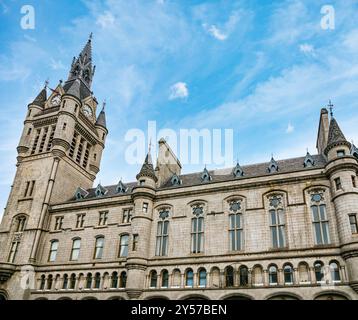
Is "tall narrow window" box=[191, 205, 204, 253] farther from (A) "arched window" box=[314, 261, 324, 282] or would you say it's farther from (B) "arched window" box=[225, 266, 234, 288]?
(A) "arched window" box=[314, 261, 324, 282]

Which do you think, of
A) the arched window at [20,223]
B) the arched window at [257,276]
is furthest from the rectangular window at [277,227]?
the arched window at [20,223]

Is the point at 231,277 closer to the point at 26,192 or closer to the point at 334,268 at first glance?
the point at 334,268

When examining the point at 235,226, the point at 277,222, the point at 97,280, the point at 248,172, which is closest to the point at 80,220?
the point at 97,280

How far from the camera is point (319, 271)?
886 inches

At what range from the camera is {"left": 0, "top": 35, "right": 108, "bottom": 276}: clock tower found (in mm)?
34656

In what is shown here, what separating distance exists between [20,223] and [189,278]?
21.5 meters

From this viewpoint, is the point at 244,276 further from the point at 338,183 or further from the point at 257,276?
the point at 338,183

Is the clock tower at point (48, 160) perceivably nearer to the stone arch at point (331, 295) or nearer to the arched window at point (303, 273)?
the arched window at point (303, 273)

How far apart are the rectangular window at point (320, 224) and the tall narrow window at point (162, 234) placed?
12.6 m

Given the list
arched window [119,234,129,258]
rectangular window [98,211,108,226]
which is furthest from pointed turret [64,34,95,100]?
arched window [119,234,129,258]

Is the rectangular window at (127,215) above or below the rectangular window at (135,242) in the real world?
above

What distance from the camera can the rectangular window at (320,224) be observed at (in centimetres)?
2358

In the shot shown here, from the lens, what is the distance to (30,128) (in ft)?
142

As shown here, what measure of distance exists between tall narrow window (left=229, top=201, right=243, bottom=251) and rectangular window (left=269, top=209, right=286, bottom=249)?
2.59 metres
